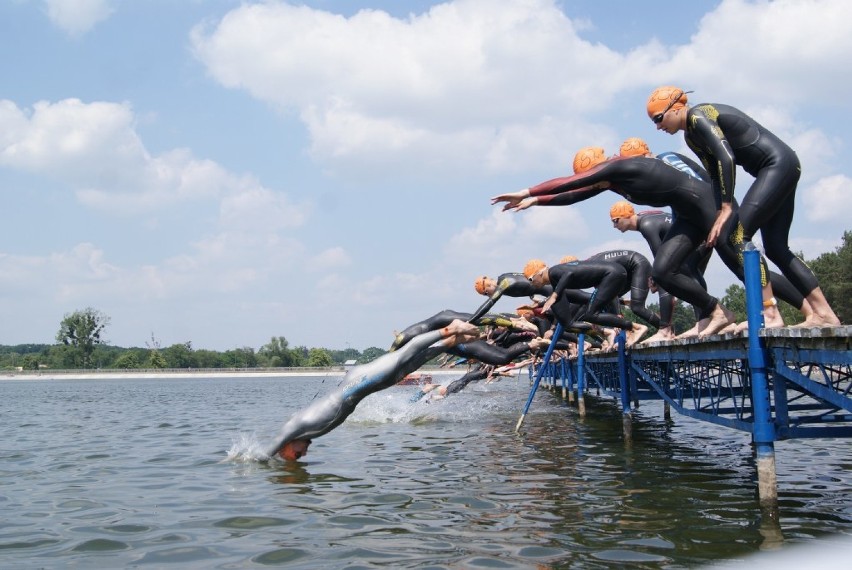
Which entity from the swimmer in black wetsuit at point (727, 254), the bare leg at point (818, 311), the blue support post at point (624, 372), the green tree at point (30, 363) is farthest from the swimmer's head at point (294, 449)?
the green tree at point (30, 363)

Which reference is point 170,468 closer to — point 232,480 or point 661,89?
point 232,480

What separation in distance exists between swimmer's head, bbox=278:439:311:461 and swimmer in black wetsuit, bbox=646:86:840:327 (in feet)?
22.7

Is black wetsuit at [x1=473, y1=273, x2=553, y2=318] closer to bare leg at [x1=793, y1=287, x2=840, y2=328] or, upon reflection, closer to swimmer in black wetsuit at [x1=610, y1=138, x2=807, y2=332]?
swimmer in black wetsuit at [x1=610, y1=138, x2=807, y2=332]

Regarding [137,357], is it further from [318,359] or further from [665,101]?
[665,101]

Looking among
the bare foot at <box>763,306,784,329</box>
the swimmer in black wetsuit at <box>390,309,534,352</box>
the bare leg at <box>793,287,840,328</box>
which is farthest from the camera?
the swimmer in black wetsuit at <box>390,309,534,352</box>

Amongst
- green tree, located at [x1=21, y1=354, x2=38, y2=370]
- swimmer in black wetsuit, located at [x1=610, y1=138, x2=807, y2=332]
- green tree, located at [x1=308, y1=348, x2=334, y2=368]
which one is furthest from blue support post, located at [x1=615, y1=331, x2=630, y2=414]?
green tree, located at [x1=21, y1=354, x2=38, y2=370]

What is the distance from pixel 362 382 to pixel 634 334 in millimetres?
6624

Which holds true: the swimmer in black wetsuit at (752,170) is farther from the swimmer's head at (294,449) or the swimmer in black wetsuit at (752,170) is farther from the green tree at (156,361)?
the green tree at (156,361)

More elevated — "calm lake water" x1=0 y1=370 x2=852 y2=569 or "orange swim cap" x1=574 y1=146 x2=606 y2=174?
"orange swim cap" x1=574 y1=146 x2=606 y2=174

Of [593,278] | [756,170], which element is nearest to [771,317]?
[756,170]

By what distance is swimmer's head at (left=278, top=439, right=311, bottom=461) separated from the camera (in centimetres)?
1226

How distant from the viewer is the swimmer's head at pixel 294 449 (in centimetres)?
1226

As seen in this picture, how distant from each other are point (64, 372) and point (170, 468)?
498 feet

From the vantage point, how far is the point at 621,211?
13523mm
